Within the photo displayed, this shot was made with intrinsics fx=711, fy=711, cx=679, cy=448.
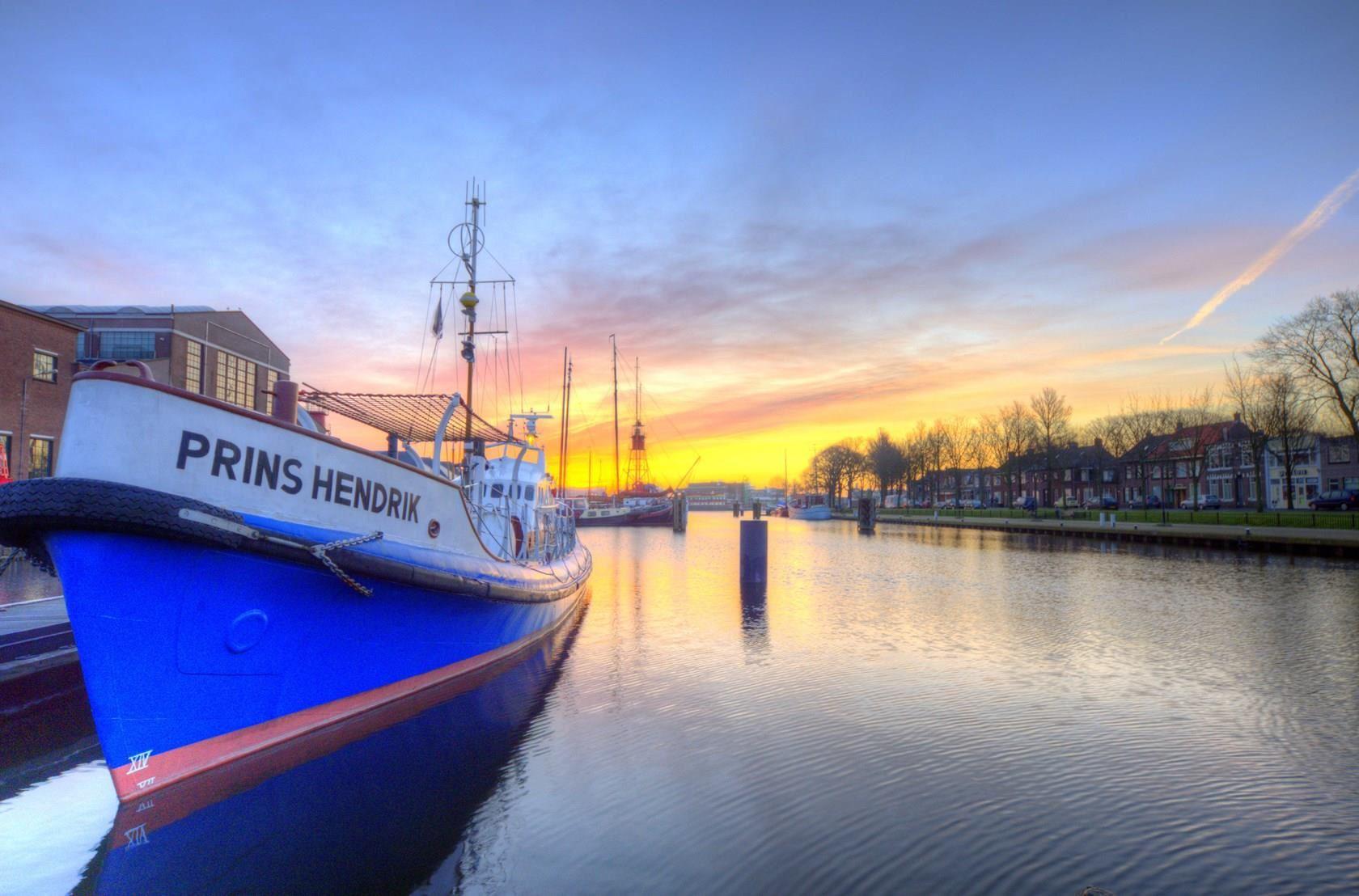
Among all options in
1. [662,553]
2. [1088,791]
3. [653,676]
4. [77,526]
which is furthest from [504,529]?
[662,553]

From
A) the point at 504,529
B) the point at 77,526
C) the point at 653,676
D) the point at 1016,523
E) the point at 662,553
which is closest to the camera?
the point at 77,526

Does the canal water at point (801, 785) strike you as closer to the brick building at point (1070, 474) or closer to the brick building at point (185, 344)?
the brick building at point (185, 344)

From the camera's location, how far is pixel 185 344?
4612 cm

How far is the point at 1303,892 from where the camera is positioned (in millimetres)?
4750

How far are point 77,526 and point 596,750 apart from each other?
5129mm

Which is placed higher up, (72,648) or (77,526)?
(77,526)

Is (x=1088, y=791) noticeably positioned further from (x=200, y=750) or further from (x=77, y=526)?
(x=77, y=526)

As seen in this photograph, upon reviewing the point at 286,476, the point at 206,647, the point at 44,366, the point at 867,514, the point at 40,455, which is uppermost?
the point at 44,366

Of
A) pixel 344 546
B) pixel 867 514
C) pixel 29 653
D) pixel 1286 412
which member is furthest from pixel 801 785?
pixel 867 514

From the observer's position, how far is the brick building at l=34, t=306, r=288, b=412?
45.0 metres

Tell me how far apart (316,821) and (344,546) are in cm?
237

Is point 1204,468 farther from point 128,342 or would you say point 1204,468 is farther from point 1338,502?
point 128,342

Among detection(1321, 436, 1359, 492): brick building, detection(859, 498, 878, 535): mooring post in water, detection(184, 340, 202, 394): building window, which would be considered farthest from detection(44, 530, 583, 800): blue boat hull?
detection(1321, 436, 1359, 492): brick building

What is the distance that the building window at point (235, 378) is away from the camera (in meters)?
48.9
